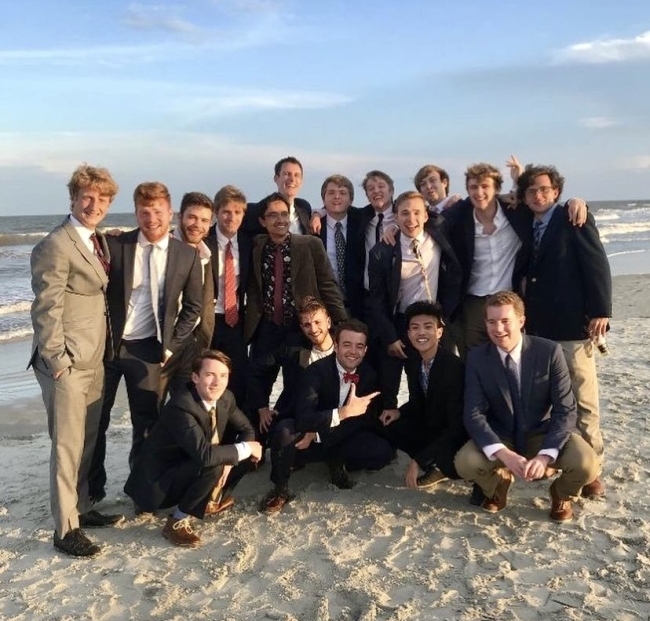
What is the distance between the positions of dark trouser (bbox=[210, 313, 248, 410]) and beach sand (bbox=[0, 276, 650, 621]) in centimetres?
73

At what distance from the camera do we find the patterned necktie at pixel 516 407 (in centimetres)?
414

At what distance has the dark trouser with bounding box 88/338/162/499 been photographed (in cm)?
424

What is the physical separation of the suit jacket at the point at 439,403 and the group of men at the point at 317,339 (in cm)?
1

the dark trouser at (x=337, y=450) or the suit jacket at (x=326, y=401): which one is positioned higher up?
the suit jacket at (x=326, y=401)

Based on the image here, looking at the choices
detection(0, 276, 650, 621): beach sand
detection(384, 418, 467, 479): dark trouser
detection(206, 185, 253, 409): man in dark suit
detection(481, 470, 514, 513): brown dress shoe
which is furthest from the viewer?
detection(206, 185, 253, 409): man in dark suit

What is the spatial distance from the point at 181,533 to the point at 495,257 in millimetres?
2901

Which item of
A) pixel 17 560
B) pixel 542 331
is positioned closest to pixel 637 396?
pixel 542 331

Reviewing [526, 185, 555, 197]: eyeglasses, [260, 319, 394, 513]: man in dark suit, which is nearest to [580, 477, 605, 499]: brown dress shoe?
[260, 319, 394, 513]: man in dark suit

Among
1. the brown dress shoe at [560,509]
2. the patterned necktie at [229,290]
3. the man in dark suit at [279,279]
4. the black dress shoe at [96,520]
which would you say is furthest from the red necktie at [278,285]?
the brown dress shoe at [560,509]

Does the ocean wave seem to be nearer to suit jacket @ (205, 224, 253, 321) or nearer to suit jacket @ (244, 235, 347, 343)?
suit jacket @ (205, 224, 253, 321)

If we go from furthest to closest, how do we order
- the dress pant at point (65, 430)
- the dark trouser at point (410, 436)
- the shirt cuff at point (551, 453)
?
1. the dark trouser at point (410, 436)
2. the shirt cuff at point (551, 453)
3. the dress pant at point (65, 430)

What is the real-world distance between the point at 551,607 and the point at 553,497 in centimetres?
104

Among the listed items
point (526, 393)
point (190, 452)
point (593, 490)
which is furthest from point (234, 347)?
point (593, 490)

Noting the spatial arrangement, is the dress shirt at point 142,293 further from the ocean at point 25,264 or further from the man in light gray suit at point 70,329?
the ocean at point 25,264
